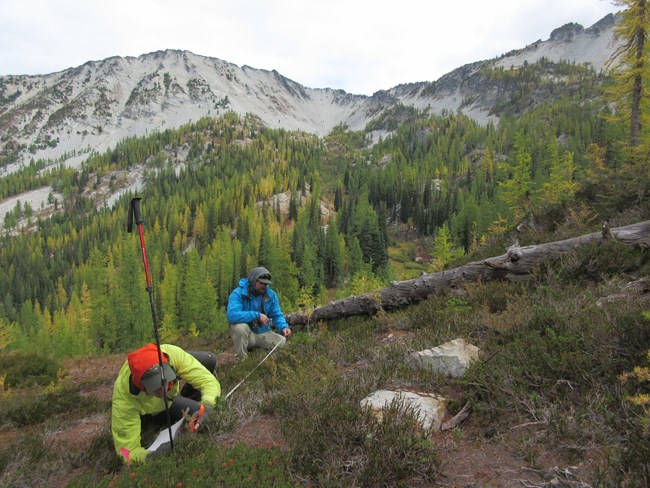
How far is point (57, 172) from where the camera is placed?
182m

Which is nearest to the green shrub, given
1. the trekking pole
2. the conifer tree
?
the trekking pole

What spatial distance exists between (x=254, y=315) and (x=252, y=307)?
31cm

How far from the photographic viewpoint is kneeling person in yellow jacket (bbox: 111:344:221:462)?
400cm

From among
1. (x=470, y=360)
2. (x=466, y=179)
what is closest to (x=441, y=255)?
(x=470, y=360)

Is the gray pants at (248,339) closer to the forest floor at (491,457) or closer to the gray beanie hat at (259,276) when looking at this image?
the gray beanie hat at (259,276)

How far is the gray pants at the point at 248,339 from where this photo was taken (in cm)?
748

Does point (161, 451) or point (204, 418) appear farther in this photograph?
point (204, 418)

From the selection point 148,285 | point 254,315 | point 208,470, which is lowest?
point 254,315

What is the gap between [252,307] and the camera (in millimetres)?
7617

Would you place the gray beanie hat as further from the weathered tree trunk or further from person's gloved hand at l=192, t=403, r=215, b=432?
person's gloved hand at l=192, t=403, r=215, b=432

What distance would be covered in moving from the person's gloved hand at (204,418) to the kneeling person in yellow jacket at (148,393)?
10mm

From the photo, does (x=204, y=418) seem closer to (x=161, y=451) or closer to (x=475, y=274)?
(x=161, y=451)

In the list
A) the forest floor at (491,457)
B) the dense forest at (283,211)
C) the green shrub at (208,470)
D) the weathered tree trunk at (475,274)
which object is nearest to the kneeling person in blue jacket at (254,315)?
the weathered tree trunk at (475,274)

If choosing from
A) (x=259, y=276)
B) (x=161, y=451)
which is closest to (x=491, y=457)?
(x=161, y=451)
